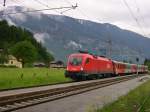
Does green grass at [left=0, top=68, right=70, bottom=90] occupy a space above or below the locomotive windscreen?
below

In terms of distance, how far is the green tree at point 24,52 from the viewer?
136000 millimetres

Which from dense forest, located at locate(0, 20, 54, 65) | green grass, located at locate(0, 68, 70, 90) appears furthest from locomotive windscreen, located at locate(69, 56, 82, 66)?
dense forest, located at locate(0, 20, 54, 65)

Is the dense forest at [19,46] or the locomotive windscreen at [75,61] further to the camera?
the dense forest at [19,46]

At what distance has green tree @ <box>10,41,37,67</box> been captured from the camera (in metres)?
136

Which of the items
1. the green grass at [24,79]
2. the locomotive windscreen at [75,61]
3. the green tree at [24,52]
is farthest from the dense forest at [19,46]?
the locomotive windscreen at [75,61]

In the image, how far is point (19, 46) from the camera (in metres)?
140

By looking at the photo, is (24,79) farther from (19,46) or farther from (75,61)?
(19,46)

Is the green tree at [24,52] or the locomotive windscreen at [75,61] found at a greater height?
the green tree at [24,52]

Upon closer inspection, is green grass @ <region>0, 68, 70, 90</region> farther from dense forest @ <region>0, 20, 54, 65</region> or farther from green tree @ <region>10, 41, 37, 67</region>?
dense forest @ <region>0, 20, 54, 65</region>

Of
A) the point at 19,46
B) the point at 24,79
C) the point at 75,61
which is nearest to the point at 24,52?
the point at 19,46

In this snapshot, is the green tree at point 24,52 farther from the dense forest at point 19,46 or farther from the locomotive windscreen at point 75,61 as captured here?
the locomotive windscreen at point 75,61

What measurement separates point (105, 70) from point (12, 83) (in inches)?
891

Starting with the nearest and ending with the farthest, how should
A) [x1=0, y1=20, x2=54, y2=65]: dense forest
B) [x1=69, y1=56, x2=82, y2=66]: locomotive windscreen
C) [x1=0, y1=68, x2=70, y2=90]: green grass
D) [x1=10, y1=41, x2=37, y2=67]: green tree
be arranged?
[x1=0, y1=68, x2=70, y2=90]: green grass < [x1=69, y1=56, x2=82, y2=66]: locomotive windscreen < [x1=10, y1=41, x2=37, y2=67]: green tree < [x1=0, y1=20, x2=54, y2=65]: dense forest

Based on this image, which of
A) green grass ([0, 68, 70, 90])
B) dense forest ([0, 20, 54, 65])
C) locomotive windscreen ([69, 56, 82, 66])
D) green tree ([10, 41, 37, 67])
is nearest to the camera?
green grass ([0, 68, 70, 90])
